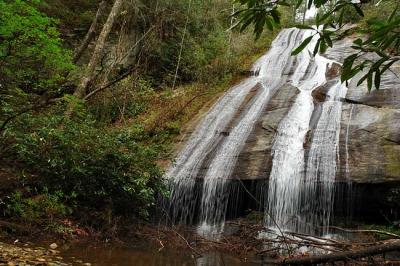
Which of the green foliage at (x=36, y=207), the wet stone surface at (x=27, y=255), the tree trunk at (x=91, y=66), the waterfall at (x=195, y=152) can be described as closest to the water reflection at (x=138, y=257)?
the wet stone surface at (x=27, y=255)

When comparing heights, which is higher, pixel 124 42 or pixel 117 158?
pixel 124 42

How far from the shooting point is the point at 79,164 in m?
7.80

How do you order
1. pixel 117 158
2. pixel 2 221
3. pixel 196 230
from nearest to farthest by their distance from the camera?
1. pixel 2 221
2. pixel 117 158
3. pixel 196 230

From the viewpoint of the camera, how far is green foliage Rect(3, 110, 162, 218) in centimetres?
768

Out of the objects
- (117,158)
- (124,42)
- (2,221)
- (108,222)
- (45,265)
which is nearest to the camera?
(45,265)

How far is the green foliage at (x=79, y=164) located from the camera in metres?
7.68

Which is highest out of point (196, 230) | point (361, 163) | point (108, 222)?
point (361, 163)

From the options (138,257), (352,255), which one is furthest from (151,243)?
(352,255)

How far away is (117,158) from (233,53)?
12101 mm

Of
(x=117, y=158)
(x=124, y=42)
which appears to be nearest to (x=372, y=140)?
(x=117, y=158)

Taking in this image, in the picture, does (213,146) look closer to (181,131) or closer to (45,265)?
(181,131)

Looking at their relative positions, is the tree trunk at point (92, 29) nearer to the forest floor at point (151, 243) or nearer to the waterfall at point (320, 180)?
the forest floor at point (151, 243)

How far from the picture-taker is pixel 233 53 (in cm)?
1898

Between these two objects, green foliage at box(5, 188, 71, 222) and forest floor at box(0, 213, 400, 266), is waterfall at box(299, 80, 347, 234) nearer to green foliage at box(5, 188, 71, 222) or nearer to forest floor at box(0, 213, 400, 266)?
forest floor at box(0, 213, 400, 266)
